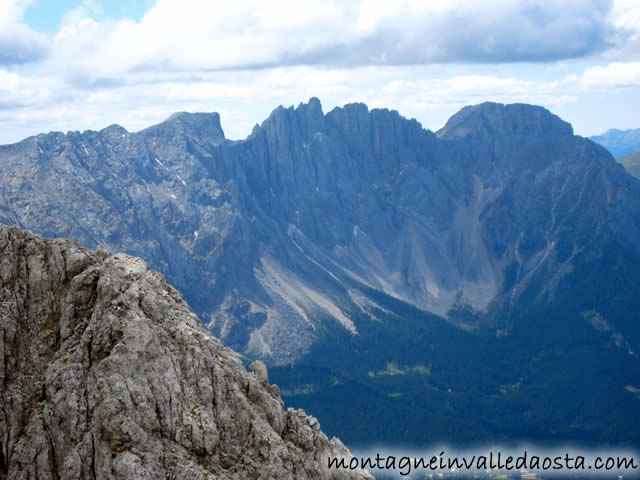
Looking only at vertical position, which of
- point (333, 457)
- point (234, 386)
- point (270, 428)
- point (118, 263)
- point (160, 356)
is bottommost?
point (333, 457)

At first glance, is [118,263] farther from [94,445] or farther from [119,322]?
[94,445]

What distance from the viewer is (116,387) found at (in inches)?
1838

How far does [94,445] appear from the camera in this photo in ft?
149

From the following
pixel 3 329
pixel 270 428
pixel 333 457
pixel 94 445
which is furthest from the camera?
pixel 333 457

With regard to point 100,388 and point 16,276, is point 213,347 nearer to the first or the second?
point 100,388

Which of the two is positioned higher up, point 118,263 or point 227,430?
point 118,263

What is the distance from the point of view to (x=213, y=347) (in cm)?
5359

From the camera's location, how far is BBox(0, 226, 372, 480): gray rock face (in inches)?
1809

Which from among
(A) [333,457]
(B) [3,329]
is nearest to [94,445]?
(B) [3,329]

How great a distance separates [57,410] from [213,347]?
11.7 meters

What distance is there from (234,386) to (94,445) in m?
10.8

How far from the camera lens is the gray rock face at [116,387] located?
1809 inches

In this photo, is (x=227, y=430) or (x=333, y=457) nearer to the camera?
(x=227, y=430)

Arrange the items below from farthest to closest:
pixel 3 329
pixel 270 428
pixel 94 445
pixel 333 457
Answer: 1. pixel 333 457
2. pixel 270 428
3. pixel 3 329
4. pixel 94 445
